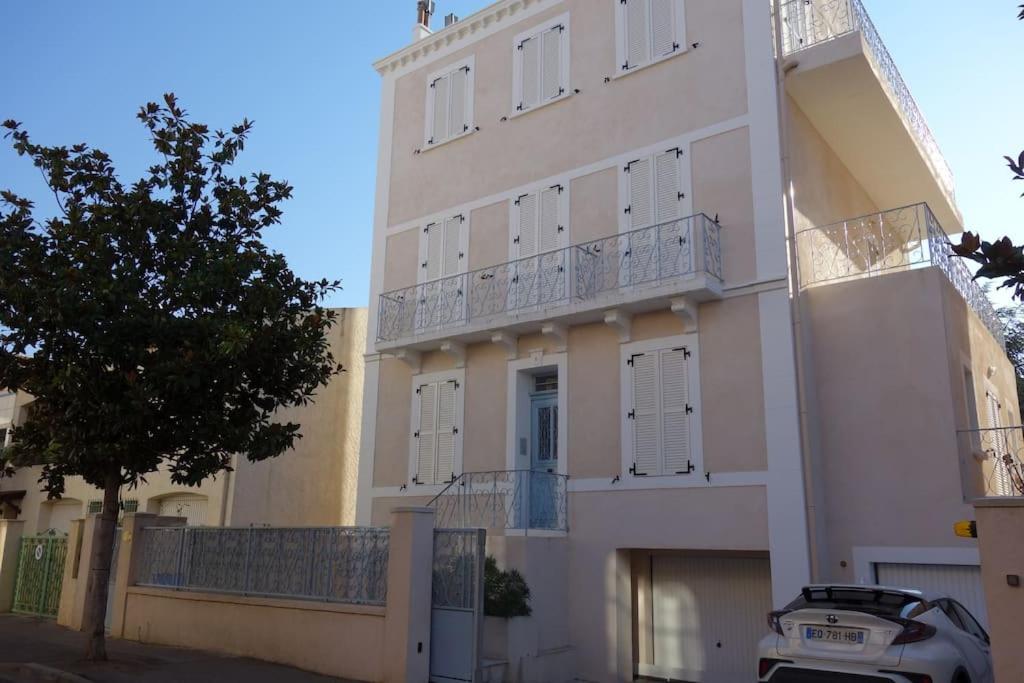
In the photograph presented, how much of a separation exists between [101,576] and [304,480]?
997cm

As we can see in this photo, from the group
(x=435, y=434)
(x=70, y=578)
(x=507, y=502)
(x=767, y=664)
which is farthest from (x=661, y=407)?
(x=70, y=578)

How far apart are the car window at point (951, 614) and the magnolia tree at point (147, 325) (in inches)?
305

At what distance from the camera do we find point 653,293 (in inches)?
512

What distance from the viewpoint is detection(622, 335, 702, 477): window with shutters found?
1284 cm

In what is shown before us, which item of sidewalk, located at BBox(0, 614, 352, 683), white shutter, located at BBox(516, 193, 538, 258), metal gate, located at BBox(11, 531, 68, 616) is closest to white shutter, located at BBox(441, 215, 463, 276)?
white shutter, located at BBox(516, 193, 538, 258)

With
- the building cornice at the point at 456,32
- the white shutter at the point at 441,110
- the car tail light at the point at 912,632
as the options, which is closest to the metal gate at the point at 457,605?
the car tail light at the point at 912,632

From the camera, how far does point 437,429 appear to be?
15.7 m

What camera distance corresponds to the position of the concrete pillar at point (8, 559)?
59.8ft

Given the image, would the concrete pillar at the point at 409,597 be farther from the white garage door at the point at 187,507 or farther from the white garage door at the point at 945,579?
the white garage door at the point at 187,507

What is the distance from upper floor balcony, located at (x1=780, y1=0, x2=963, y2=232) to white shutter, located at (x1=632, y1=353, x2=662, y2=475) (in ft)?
15.8

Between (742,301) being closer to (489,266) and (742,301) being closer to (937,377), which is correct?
(937,377)

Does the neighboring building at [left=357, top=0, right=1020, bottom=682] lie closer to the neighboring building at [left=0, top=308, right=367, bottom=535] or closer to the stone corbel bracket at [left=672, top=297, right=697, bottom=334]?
the stone corbel bracket at [left=672, top=297, right=697, bottom=334]

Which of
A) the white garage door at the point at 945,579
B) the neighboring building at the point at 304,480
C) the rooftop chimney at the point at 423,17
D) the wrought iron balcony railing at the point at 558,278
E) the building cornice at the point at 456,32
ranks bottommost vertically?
the white garage door at the point at 945,579

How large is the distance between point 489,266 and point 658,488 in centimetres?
518
